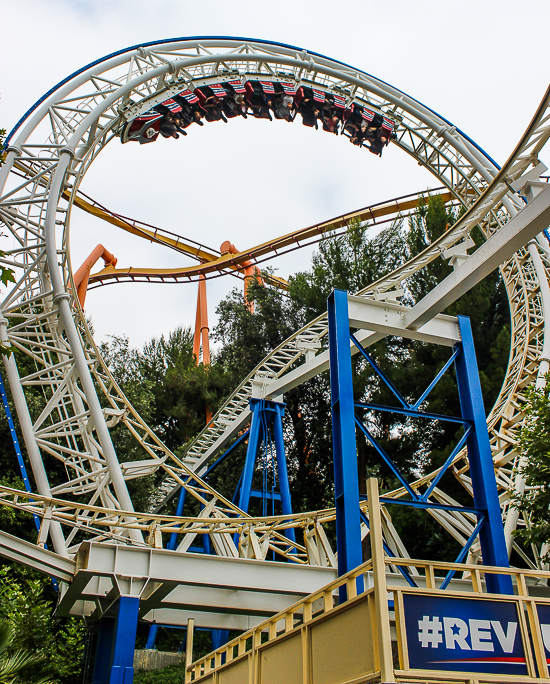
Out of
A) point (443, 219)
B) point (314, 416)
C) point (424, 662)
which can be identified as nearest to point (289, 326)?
point (314, 416)

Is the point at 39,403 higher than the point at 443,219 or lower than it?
lower

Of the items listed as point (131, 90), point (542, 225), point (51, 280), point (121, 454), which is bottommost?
point (542, 225)

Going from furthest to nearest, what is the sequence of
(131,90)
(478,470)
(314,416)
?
(314,416)
(131,90)
(478,470)

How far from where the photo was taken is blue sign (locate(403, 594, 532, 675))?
3725mm

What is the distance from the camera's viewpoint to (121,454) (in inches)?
778

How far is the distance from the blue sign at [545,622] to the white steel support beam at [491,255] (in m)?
3.76

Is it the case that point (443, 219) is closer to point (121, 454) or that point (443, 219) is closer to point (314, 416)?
point (314, 416)

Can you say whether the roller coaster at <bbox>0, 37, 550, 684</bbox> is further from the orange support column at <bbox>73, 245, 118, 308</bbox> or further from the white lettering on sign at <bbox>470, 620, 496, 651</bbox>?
the orange support column at <bbox>73, 245, 118, 308</bbox>

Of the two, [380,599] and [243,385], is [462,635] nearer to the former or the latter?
[380,599]

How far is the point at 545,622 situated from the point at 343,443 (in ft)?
10.8

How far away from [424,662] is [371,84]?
547 inches

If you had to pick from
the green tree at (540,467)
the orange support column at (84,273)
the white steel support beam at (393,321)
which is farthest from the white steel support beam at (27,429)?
the orange support column at (84,273)

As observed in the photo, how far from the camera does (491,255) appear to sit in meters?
7.01

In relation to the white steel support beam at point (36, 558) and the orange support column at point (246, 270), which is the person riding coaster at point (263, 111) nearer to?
the white steel support beam at point (36, 558)
